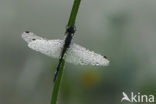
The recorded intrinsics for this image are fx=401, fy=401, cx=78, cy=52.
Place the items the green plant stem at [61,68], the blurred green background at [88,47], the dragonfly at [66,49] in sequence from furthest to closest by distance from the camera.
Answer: the blurred green background at [88,47] < the dragonfly at [66,49] < the green plant stem at [61,68]

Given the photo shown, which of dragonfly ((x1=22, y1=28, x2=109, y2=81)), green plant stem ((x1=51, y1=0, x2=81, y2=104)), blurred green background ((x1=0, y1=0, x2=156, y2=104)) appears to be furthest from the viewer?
blurred green background ((x1=0, y1=0, x2=156, y2=104))

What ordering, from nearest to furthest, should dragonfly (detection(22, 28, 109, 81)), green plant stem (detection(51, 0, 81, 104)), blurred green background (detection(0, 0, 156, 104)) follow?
1. green plant stem (detection(51, 0, 81, 104))
2. dragonfly (detection(22, 28, 109, 81))
3. blurred green background (detection(0, 0, 156, 104))

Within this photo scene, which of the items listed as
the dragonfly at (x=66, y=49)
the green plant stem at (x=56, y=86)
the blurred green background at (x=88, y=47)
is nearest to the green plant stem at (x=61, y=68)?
the green plant stem at (x=56, y=86)

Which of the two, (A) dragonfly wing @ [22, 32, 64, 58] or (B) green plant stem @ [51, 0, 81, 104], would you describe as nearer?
(B) green plant stem @ [51, 0, 81, 104]

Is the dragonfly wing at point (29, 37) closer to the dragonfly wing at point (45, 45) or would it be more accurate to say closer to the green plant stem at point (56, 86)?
the dragonfly wing at point (45, 45)

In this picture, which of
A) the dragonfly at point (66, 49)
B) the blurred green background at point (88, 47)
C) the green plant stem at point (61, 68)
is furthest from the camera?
the blurred green background at point (88, 47)

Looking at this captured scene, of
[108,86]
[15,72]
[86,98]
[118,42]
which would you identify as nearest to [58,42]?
[86,98]

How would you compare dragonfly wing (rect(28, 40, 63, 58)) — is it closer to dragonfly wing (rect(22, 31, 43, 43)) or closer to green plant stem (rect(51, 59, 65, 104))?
dragonfly wing (rect(22, 31, 43, 43))

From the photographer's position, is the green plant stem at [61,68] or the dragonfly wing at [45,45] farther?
the dragonfly wing at [45,45]

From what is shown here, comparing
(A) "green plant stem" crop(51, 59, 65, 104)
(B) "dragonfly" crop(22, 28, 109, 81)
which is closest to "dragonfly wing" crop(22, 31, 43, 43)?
(B) "dragonfly" crop(22, 28, 109, 81)
